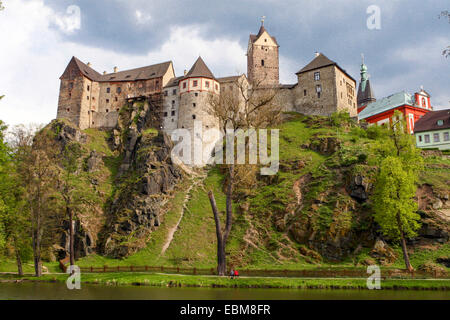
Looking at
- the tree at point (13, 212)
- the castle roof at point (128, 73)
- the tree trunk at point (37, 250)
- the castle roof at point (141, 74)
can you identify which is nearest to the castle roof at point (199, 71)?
the castle roof at point (141, 74)

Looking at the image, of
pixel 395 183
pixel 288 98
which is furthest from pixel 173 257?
pixel 288 98

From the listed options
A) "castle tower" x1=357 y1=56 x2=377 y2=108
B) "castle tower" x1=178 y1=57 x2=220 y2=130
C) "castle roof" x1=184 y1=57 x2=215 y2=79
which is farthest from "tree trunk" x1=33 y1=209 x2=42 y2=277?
"castle tower" x1=357 y1=56 x2=377 y2=108

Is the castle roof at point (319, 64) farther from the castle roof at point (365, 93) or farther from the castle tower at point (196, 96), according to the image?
the castle roof at point (365, 93)

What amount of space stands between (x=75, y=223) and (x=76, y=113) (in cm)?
3643

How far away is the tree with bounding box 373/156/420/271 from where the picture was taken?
34.8 meters

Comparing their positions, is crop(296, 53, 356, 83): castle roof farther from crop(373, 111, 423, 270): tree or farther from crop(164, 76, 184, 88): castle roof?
crop(373, 111, 423, 270): tree

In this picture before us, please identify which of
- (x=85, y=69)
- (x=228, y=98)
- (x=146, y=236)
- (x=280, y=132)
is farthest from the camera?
(x=85, y=69)

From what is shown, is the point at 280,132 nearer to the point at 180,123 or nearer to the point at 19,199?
the point at 180,123

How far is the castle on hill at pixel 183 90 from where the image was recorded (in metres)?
74.7

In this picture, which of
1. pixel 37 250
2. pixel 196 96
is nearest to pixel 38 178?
pixel 37 250

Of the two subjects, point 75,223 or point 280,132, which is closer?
point 75,223

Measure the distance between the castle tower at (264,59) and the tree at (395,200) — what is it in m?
55.3

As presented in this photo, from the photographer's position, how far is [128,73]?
87.8 meters

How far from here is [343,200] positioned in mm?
44781
